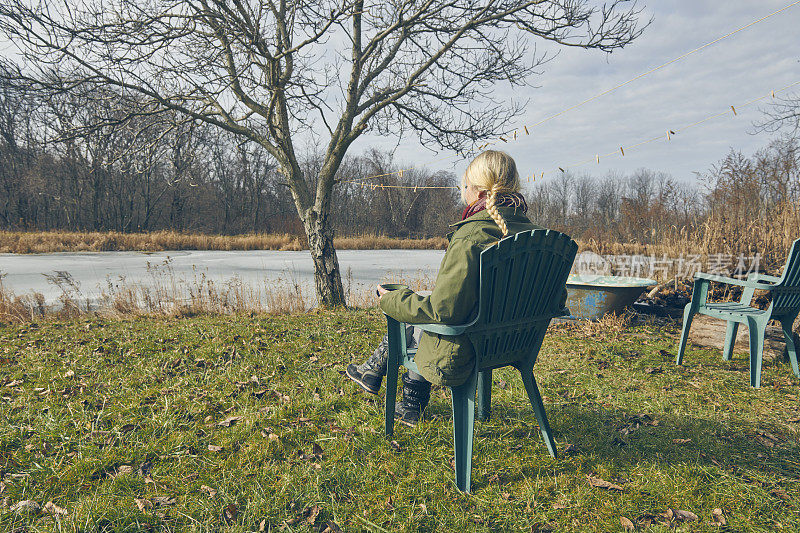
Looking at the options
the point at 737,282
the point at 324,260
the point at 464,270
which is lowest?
the point at 324,260

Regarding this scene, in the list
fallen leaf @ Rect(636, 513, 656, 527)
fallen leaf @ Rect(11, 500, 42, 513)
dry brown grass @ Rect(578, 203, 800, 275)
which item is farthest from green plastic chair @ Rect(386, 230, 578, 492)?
dry brown grass @ Rect(578, 203, 800, 275)

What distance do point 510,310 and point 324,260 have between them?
6.66 metres

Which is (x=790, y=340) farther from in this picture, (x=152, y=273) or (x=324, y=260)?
(x=152, y=273)

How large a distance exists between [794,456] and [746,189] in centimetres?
688

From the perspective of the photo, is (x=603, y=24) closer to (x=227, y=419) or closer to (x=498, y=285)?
(x=498, y=285)

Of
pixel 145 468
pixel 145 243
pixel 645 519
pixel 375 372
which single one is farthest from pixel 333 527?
pixel 145 243

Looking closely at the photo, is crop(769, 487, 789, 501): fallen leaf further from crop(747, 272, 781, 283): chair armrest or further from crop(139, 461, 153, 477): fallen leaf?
crop(139, 461, 153, 477): fallen leaf

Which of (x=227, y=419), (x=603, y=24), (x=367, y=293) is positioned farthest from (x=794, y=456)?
(x=367, y=293)

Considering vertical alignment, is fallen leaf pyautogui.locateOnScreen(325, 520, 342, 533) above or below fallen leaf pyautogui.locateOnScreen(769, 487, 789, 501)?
below

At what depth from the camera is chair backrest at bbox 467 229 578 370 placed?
6.91 ft

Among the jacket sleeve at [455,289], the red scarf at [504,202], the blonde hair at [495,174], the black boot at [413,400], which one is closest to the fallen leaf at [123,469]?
the black boot at [413,400]

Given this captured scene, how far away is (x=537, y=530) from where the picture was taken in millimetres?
2137

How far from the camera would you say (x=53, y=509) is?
2234 mm

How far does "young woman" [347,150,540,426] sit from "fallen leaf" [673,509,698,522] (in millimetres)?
1288
